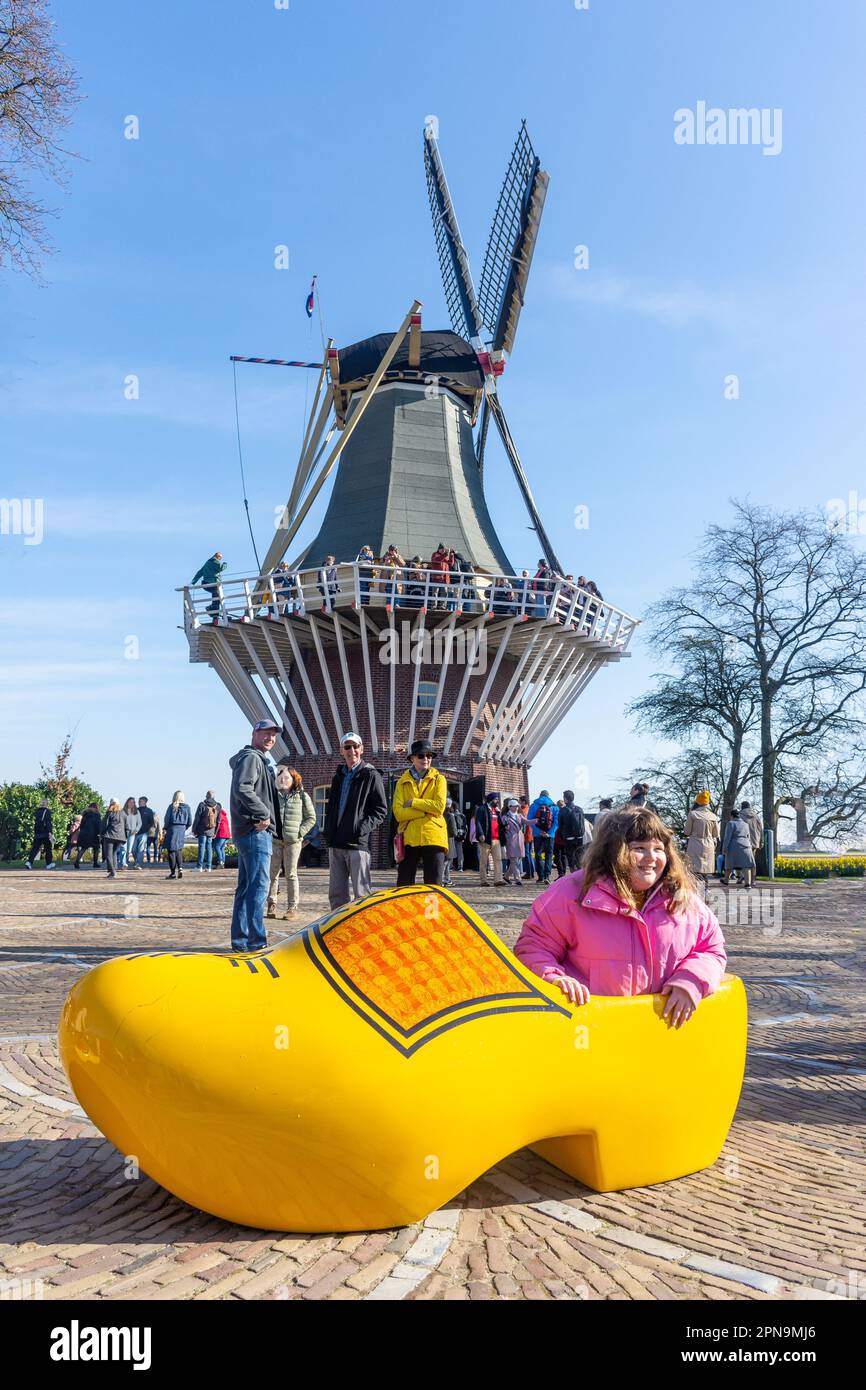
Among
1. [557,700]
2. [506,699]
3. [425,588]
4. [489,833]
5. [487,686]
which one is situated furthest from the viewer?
[557,700]

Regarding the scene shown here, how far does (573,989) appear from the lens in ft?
9.85

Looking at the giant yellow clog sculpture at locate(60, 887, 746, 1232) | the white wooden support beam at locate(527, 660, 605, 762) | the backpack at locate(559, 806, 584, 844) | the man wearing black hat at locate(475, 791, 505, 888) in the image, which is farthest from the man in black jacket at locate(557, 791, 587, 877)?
the giant yellow clog sculpture at locate(60, 887, 746, 1232)

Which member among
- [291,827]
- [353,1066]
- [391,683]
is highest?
[391,683]

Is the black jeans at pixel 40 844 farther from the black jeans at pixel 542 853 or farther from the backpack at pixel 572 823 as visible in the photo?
the backpack at pixel 572 823

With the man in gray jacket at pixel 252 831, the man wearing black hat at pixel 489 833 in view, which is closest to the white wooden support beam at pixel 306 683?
the man wearing black hat at pixel 489 833

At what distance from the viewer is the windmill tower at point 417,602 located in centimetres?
2328

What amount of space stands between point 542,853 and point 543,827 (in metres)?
0.74

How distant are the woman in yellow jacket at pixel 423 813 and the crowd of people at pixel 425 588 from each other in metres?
14.0

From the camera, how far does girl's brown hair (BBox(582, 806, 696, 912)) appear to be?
11.0ft

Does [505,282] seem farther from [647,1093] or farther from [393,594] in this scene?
[647,1093]

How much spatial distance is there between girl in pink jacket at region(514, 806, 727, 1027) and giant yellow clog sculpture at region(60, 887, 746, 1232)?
202 mm

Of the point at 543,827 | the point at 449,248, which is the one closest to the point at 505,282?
the point at 449,248
